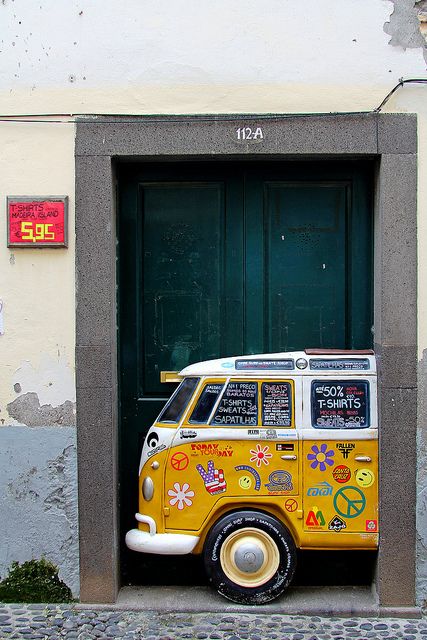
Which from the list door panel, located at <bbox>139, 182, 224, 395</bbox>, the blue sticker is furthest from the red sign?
the blue sticker

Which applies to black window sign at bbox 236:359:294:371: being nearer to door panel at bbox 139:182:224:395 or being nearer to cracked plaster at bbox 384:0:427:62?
door panel at bbox 139:182:224:395

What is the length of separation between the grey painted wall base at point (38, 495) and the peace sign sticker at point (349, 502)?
175 centimetres

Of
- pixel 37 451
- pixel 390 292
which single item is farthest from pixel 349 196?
pixel 37 451

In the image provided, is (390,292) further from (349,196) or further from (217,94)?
(217,94)

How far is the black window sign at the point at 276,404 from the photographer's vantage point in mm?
4953

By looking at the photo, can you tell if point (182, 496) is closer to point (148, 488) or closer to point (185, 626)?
point (148, 488)

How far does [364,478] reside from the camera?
4992mm

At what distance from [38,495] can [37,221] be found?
6.03 feet

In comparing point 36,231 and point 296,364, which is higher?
point 36,231

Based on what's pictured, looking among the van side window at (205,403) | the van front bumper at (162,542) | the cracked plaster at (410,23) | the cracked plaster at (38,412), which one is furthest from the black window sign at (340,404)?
the cracked plaster at (410,23)

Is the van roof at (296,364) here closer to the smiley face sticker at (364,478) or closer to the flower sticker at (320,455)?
the flower sticker at (320,455)

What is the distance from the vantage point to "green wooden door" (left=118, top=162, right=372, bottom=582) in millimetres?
5379

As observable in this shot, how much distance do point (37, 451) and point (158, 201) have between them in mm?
1924

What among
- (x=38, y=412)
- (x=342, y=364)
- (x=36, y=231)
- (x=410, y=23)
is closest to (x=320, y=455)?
(x=342, y=364)
